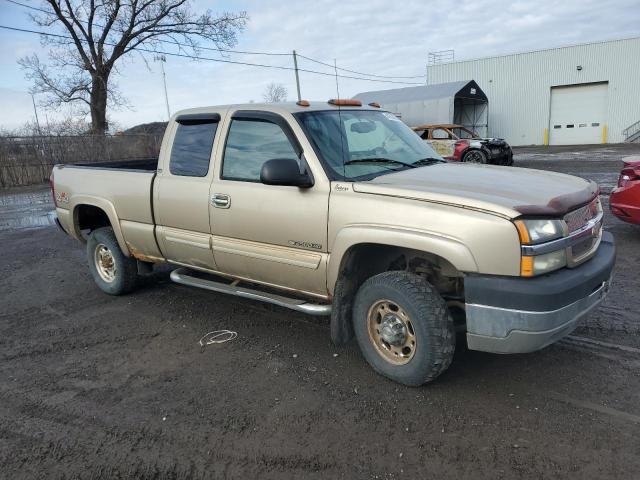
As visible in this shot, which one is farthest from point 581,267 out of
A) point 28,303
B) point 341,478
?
point 28,303

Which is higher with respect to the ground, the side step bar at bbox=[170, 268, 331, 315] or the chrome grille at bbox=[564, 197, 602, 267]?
the chrome grille at bbox=[564, 197, 602, 267]

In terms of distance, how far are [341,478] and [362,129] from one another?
2720 mm

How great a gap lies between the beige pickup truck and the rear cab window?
1 centimetres

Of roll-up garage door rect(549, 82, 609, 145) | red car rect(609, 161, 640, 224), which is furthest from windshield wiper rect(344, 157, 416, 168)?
roll-up garage door rect(549, 82, 609, 145)

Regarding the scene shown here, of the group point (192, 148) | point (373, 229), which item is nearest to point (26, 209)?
point (192, 148)

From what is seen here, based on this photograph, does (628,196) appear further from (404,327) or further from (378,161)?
(404,327)

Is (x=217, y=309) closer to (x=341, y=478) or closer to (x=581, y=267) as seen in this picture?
(x=341, y=478)

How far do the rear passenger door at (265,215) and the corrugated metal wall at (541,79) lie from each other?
37.1 meters

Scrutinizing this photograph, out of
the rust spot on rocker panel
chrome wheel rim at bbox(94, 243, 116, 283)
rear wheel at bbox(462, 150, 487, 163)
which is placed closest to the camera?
the rust spot on rocker panel

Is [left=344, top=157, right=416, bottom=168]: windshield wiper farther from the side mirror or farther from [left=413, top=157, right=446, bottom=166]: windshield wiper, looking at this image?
the side mirror

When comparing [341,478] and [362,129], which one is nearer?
[341,478]

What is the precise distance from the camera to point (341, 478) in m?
2.69

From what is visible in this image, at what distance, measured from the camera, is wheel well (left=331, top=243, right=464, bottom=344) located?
3.61m

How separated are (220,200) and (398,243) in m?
1.71
